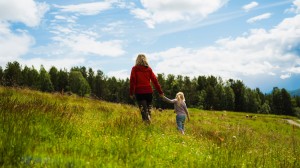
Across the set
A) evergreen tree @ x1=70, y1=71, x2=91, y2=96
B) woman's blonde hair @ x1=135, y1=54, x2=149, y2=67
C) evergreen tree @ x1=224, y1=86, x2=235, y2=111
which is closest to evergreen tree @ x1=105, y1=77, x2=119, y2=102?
evergreen tree @ x1=70, y1=71, x2=91, y2=96

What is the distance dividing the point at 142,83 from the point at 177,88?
350 ft

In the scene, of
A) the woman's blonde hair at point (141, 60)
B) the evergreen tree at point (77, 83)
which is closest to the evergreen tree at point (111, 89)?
the evergreen tree at point (77, 83)

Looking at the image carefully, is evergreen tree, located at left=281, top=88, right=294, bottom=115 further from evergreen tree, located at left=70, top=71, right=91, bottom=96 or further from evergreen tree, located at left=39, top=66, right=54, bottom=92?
evergreen tree, located at left=39, top=66, right=54, bottom=92

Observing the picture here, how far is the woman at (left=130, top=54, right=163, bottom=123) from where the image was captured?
1145 centimetres

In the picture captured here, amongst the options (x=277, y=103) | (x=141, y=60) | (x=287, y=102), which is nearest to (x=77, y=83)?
(x=277, y=103)

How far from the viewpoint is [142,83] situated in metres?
11.5

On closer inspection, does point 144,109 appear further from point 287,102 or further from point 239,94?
point 287,102

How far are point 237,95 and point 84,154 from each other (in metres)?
129

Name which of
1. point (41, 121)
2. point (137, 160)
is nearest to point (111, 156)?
point (137, 160)

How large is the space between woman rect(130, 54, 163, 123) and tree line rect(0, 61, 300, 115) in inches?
→ 3615

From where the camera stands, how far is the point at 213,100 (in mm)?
114938

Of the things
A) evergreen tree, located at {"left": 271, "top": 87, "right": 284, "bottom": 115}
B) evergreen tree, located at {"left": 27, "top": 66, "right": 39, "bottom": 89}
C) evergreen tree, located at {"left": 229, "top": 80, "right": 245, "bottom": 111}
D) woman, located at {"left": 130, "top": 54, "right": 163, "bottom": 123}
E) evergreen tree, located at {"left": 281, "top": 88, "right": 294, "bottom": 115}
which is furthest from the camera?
evergreen tree, located at {"left": 271, "top": 87, "right": 284, "bottom": 115}

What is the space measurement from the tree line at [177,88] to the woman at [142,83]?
9182 centimetres

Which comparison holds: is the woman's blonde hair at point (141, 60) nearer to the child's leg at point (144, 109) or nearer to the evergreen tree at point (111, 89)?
the child's leg at point (144, 109)
